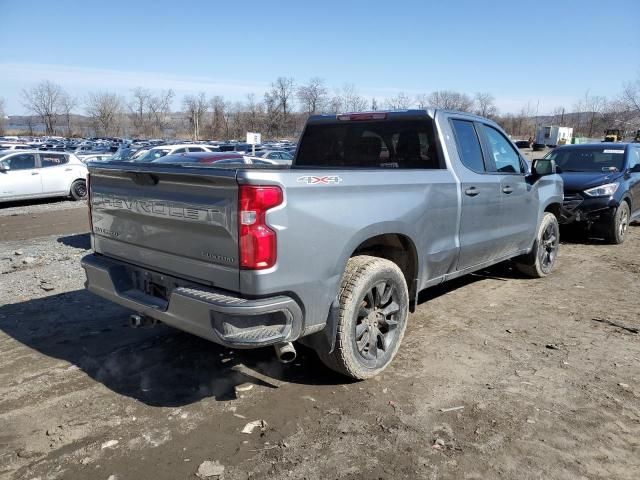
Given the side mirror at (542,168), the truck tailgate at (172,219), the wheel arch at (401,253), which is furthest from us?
the side mirror at (542,168)

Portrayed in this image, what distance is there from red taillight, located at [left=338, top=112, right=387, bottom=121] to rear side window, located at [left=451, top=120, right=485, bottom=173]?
66 cm

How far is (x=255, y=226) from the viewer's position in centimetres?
284

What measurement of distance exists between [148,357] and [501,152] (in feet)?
13.4

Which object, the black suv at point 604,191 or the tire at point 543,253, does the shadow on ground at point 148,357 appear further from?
the black suv at point 604,191

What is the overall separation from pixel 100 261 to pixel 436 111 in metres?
3.12

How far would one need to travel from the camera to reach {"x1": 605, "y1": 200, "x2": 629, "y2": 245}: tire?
359 inches

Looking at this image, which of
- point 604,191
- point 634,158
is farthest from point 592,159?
point 604,191

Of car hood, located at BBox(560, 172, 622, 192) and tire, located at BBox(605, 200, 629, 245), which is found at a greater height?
car hood, located at BBox(560, 172, 622, 192)

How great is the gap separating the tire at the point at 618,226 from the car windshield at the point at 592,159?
829mm

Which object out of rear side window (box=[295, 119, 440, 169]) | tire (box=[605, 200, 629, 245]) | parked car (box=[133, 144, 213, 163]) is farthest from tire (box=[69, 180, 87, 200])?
tire (box=[605, 200, 629, 245])

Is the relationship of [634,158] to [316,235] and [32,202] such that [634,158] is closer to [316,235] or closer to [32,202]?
[316,235]

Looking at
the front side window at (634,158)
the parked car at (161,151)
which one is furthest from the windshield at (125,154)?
the front side window at (634,158)

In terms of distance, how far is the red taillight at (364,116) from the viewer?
4.80 meters

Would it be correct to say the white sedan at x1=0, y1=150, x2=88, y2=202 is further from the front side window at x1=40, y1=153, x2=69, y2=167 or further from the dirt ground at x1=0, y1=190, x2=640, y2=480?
the dirt ground at x1=0, y1=190, x2=640, y2=480
